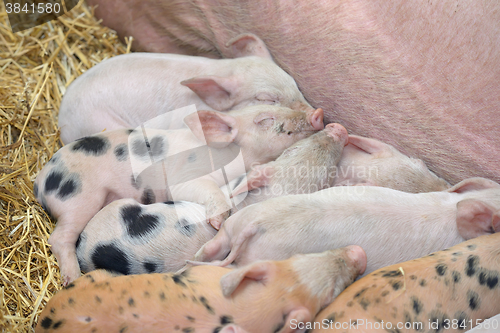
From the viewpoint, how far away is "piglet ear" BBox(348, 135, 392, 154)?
94.2 inches

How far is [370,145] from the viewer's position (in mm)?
2410

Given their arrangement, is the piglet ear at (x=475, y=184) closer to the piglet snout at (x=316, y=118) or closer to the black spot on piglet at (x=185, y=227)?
the piglet snout at (x=316, y=118)

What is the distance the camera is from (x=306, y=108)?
259cm

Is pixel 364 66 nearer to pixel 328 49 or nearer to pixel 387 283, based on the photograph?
pixel 328 49

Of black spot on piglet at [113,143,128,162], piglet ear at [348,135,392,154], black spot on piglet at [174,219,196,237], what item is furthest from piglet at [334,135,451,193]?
black spot on piglet at [113,143,128,162]

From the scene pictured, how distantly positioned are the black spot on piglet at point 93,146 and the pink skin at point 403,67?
1.10m

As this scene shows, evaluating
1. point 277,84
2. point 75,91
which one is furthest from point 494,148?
point 75,91

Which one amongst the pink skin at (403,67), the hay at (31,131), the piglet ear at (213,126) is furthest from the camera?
the piglet ear at (213,126)

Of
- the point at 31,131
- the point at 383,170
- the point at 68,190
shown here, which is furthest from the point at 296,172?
the point at 31,131

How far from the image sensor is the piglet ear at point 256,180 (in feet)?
7.13

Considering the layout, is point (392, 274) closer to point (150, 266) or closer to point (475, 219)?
point (475, 219)

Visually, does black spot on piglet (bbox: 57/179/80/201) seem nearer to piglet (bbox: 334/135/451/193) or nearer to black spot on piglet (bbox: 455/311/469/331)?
piglet (bbox: 334/135/451/193)

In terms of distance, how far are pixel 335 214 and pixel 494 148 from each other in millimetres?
894

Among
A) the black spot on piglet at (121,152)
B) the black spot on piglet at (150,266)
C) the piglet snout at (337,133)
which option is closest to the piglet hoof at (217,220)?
the black spot on piglet at (150,266)
